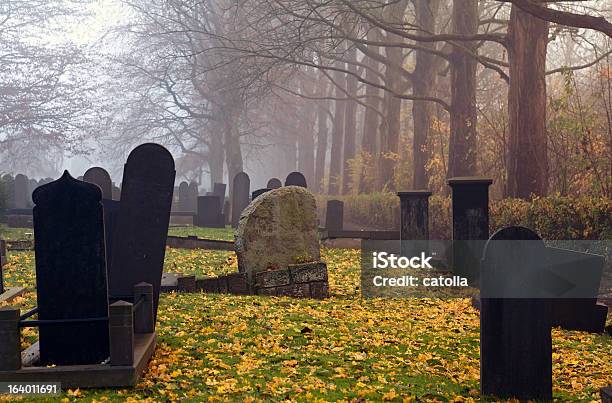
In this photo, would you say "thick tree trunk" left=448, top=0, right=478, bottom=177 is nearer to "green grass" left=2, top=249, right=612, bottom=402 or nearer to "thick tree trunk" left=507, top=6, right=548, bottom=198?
"thick tree trunk" left=507, top=6, right=548, bottom=198

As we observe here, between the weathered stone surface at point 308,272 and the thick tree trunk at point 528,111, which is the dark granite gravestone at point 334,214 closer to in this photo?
the thick tree trunk at point 528,111

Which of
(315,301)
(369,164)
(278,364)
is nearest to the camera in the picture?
(278,364)

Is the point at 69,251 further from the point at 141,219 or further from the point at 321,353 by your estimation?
the point at 321,353

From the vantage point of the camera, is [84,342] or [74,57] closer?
[84,342]

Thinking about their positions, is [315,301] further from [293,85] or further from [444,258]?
[293,85]

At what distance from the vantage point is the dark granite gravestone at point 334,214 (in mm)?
22922

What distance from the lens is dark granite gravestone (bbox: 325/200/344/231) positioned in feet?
75.2

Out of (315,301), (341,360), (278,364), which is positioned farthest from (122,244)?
(315,301)

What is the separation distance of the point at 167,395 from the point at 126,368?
441 millimetres

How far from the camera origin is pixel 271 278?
1186cm

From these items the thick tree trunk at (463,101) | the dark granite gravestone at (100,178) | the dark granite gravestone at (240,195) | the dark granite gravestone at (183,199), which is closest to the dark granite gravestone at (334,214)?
the thick tree trunk at (463,101)

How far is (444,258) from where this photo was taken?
15195mm

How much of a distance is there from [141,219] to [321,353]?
2312 mm

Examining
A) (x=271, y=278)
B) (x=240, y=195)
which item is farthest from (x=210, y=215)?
(x=271, y=278)
